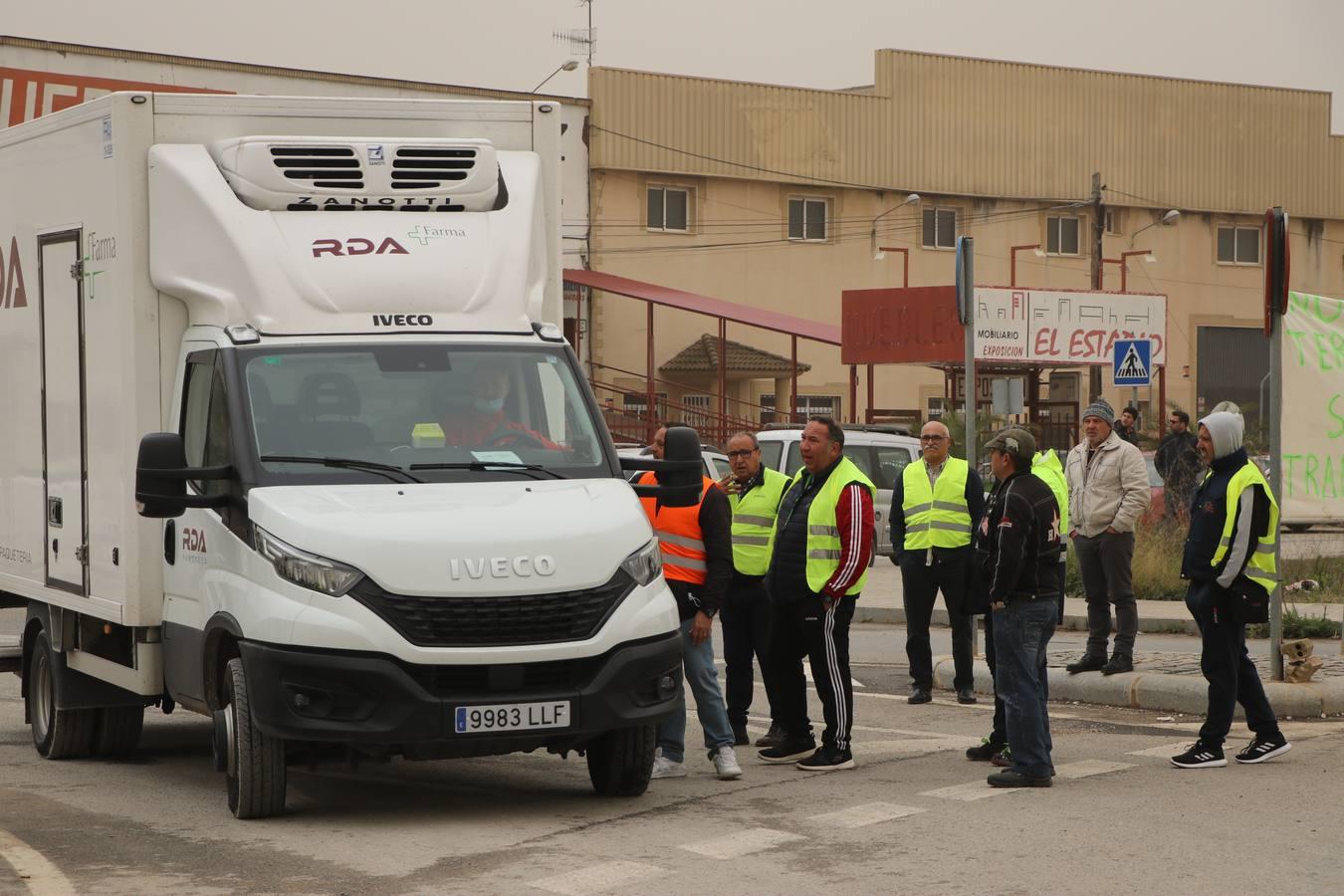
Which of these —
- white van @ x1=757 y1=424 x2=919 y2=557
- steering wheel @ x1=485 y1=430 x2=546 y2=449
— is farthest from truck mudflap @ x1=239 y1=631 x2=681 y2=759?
white van @ x1=757 y1=424 x2=919 y2=557

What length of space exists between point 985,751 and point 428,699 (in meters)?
3.50

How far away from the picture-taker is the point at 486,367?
9227mm

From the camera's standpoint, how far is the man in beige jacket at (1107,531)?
1299cm

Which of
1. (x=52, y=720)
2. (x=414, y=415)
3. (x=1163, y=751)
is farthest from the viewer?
(x=52, y=720)

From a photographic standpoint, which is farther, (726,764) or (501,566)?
(726,764)

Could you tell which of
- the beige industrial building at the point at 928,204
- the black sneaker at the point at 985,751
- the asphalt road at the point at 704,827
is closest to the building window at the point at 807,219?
the beige industrial building at the point at 928,204

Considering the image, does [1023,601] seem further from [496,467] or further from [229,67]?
[229,67]

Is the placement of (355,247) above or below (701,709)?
above

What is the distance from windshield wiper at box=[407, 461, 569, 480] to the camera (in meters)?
8.78

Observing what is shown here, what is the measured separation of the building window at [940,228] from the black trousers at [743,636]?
42656 mm

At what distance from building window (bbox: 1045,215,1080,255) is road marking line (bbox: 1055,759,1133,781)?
4601 cm

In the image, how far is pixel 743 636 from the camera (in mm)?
10898

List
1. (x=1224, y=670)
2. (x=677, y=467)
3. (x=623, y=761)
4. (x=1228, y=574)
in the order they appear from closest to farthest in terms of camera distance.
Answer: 1. (x=623, y=761)
2. (x=677, y=467)
3. (x=1228, y=574)
4. (x=1224, y=670)

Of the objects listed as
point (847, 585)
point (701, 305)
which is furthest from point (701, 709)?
point (701, 305)
